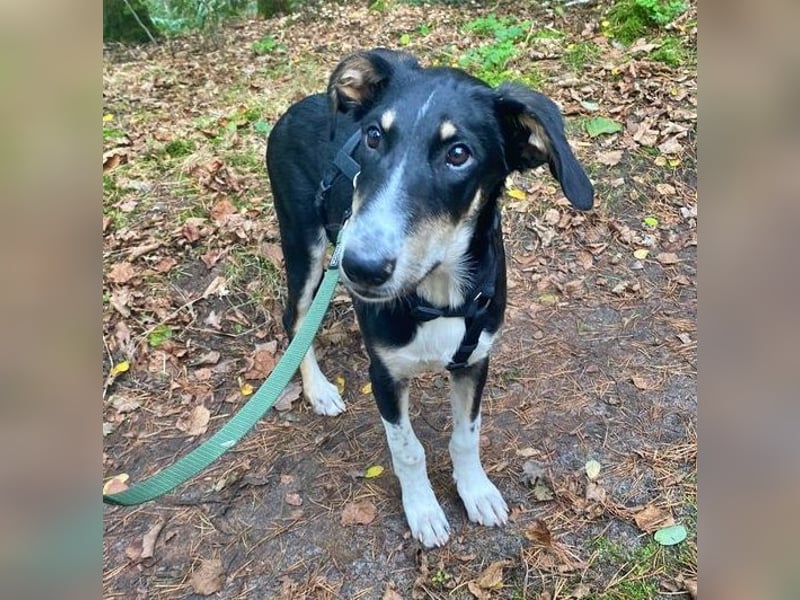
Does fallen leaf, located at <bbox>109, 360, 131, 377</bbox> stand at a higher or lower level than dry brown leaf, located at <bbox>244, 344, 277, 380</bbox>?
lower

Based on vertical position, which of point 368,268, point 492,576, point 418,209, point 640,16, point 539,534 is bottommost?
point 492,576

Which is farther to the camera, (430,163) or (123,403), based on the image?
(123,403)

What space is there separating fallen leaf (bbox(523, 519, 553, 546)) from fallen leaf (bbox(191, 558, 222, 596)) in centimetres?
175

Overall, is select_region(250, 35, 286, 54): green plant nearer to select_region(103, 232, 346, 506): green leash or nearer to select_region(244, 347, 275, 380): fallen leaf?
select_region(244, 347, 275, 380): fallen leaf

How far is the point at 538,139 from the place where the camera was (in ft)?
9.24

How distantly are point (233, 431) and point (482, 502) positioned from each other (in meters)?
1.81

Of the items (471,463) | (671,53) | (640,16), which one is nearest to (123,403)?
(471,463)

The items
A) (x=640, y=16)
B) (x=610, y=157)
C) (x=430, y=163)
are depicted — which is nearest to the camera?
(x=430, y=163)

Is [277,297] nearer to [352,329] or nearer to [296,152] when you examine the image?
[352,329]

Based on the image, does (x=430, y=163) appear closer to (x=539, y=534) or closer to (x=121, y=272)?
(x=539, y=534)

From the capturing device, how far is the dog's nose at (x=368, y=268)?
2.44m

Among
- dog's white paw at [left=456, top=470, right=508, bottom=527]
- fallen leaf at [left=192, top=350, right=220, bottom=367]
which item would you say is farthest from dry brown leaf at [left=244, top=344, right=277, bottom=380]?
dog's white paw at [left=456, top=470, right=508, bottom=527]

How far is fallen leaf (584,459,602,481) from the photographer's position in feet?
13.0

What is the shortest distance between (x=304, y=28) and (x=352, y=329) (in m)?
8.31
